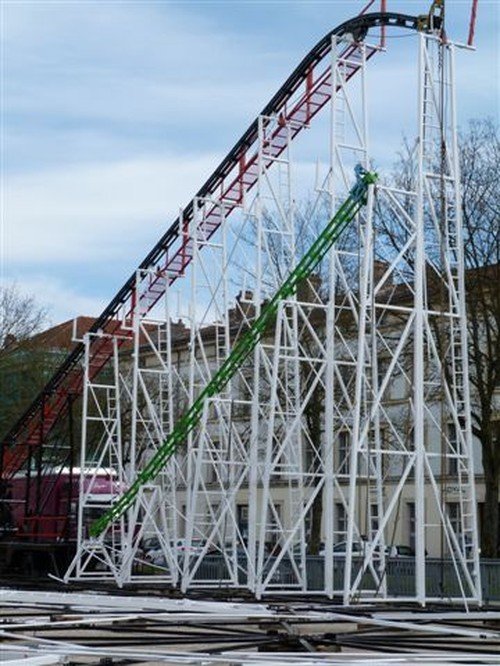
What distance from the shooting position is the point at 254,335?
27.1 metres

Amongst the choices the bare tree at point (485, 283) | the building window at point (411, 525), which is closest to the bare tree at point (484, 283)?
the bare tree at point (485, 283)

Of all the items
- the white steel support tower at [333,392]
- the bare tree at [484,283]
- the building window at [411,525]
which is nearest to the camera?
the white steel support tower at [333,392]

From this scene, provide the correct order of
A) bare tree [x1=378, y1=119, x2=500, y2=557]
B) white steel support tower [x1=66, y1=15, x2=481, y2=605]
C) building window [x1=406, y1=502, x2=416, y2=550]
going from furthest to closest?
building window [x1=406, y1=502, x2=416, y2=550] → bare tree [x1=378, y1=119, x2=500, y2=557] → white steel support tower [x1=66, y1=15, x2=481, y2=605]

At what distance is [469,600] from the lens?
23031 mm

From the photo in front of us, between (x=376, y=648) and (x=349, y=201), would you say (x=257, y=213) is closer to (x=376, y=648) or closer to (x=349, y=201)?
(x=349, y=201)

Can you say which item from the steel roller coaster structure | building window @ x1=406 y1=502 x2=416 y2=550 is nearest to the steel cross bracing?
the steel roller coaster structure

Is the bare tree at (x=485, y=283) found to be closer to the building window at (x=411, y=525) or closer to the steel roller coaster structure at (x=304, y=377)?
the steel roller coaster structure at (x=304, y=377)

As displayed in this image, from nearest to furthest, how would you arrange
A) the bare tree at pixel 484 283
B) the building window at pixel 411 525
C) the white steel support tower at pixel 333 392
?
the white steel support tower at pixel 333 392
the bare tree at pixel 484 283
the building window at pixel 411 525

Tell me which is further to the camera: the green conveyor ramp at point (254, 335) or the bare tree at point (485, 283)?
the bare tree at point (485, 283)

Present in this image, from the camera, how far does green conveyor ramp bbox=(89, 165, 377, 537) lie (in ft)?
81.7

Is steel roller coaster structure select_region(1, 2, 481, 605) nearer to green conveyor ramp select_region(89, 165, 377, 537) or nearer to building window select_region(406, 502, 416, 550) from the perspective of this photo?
green conveyor ramp select_region(89, 165, 377, 537)

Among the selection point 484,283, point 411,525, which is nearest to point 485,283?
point 484,283

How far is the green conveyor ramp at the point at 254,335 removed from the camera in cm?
2489

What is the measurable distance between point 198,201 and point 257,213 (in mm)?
3258
